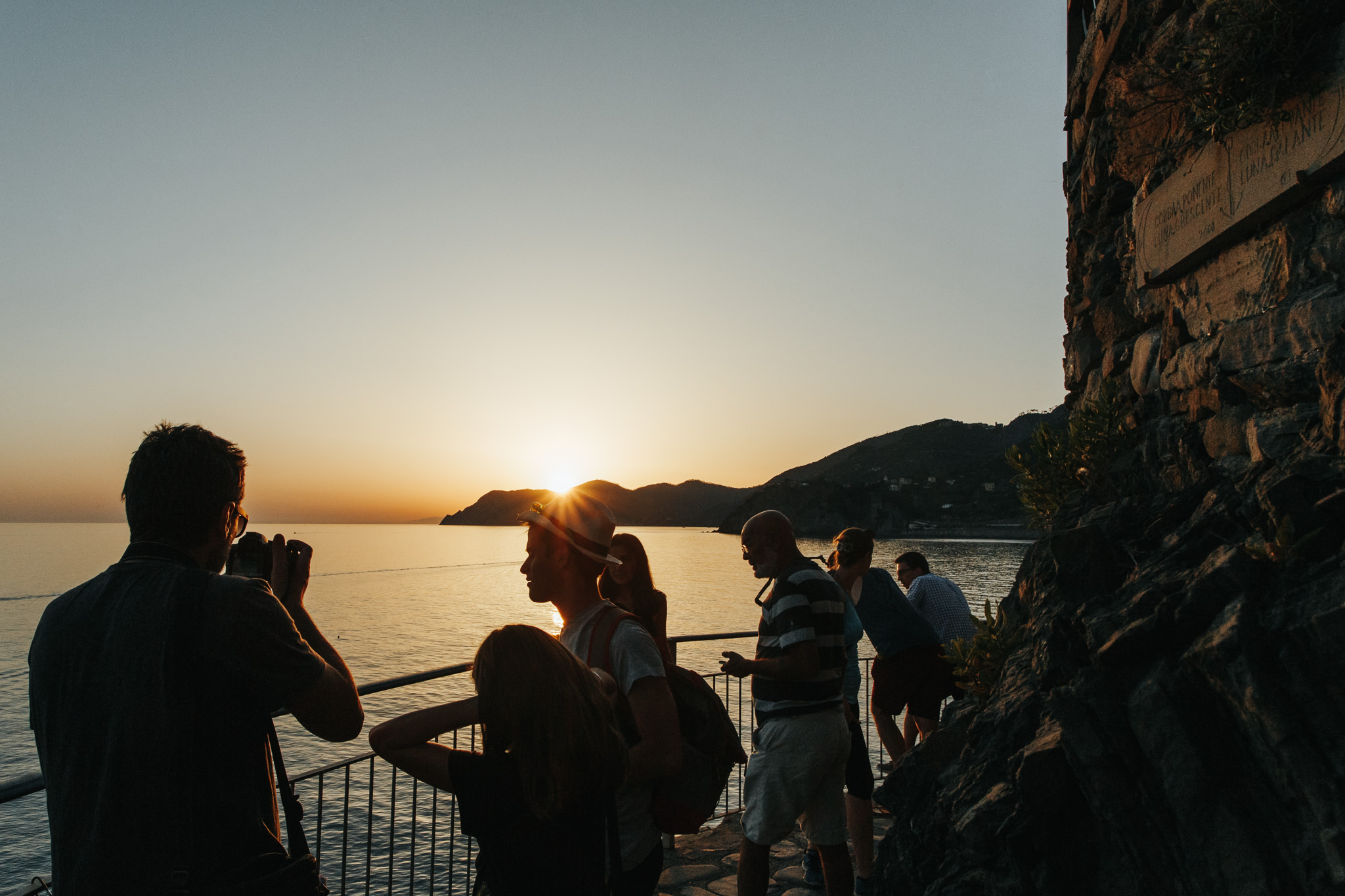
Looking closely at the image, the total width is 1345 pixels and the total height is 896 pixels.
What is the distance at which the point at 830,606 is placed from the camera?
3.72 meters

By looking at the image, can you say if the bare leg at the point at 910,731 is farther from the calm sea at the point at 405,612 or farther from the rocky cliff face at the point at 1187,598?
the calm sea at the point at 405,612

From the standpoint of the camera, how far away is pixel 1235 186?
3.26 metres

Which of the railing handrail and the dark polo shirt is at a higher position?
the dark polo shirt

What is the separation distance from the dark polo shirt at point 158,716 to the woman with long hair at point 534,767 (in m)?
0.31

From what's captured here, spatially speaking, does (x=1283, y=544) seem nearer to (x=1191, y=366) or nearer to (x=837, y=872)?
(x=1191, y=366)

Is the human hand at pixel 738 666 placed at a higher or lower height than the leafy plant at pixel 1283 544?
lower

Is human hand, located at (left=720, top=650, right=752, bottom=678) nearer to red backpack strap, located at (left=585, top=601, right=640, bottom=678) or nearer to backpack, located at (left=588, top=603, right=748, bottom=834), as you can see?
backpack, located at (left=588, top=603, right=748, bottom=834)

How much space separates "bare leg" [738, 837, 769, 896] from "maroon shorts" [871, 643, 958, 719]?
6.78ft

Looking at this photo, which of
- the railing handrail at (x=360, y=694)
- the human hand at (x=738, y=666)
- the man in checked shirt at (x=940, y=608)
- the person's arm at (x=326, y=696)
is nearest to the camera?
the person's arm at (x=326, y=696)

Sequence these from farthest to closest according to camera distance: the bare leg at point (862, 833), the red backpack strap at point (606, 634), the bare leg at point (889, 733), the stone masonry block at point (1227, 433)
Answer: the bare leg at point (889, 733) < the bare leg at point (862, 833) < the stone masonry block at point (1227, 433) < the red backpack strap at point (606, 634)

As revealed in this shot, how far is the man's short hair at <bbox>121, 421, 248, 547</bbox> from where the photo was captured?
6.16 feet

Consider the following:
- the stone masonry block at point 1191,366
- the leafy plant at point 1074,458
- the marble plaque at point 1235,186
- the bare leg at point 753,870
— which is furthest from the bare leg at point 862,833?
the marble plaque at point 1235,186

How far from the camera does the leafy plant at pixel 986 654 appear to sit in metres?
3.93

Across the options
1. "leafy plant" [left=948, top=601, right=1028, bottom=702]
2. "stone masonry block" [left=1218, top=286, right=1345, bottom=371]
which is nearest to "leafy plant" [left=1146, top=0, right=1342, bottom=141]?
"stone masonry block" [left=1218, top=286, right=1345, bottom=371]
